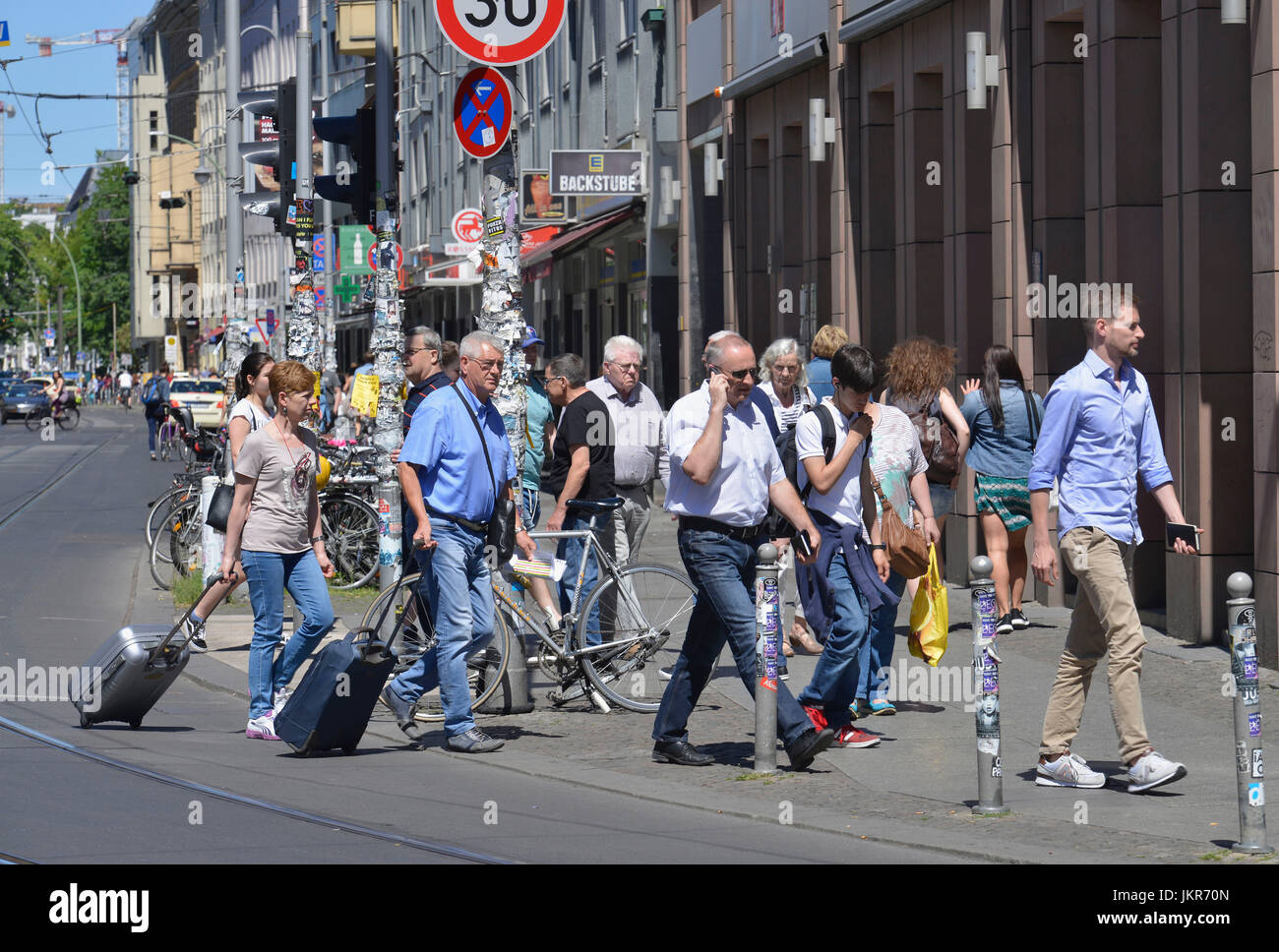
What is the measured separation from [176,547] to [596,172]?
10798mm

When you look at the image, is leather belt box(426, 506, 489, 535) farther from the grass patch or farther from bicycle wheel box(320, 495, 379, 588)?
bicycle wheel box(320, 495, 379, 588)

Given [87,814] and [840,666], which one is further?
[840,666]

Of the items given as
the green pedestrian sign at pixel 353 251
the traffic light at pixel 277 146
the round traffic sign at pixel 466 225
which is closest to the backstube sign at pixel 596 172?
the green pedestrian sign at pixel 353 251

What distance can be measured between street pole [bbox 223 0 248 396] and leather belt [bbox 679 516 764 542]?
14.7m

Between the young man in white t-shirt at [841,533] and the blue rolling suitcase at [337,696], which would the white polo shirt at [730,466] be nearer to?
the young man in white t-shirt at [841,533]

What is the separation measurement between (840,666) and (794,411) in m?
3.26

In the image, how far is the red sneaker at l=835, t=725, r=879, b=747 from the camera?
369 inches

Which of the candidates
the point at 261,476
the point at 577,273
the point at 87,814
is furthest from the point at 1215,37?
the point at 577,273

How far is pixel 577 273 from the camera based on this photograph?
118 feet

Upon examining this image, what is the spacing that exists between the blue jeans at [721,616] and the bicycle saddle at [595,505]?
1.72 m

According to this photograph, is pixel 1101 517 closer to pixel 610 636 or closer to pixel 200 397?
pixel 610 636

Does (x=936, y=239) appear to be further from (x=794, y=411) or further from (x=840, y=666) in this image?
(x=840, y=666)

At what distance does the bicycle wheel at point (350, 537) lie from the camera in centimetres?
1656

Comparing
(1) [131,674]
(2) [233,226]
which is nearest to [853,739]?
(1) [131,674]
